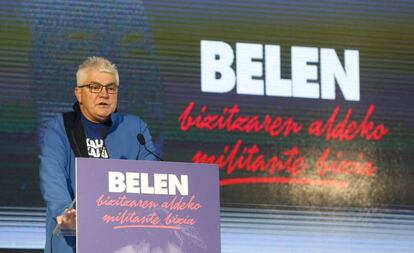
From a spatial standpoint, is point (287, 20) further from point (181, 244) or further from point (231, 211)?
point (181, 244)

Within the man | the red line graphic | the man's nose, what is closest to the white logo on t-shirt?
the man

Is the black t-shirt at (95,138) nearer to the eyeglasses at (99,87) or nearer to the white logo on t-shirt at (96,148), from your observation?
the white logo on t-shirt at (96,148)

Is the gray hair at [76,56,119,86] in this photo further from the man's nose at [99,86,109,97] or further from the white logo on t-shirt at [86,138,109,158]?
the white logo on t-shirt at [86,138,109,158]

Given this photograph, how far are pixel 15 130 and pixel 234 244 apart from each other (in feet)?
4.25

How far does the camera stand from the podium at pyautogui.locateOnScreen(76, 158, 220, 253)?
9.70ft

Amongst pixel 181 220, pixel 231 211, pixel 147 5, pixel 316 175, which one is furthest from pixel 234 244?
pixel 181 220

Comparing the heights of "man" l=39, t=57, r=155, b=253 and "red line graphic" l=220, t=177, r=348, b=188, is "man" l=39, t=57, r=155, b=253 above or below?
below

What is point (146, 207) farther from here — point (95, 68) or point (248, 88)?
point (248, 88)

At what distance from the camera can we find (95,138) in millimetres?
3467

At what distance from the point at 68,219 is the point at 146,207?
23 cm

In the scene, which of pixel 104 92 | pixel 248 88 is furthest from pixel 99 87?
pixel 248 88

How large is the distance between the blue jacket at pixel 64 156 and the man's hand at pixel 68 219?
11 cm

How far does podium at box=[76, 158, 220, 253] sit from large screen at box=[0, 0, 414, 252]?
236cm

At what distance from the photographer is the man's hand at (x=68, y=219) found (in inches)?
119
